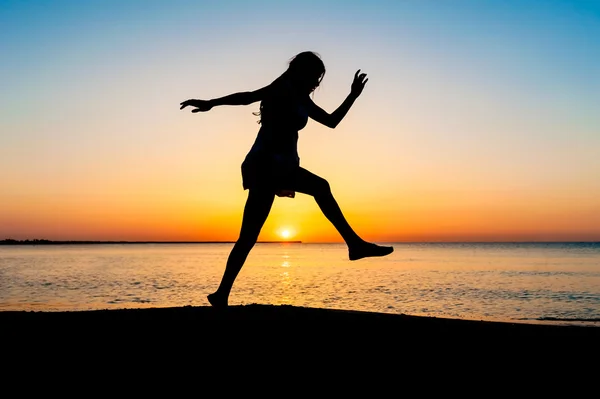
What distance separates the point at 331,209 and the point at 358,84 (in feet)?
4.16

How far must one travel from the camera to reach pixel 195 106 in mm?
5188

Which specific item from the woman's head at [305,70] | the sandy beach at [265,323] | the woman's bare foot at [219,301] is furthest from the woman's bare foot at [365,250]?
the woman's head at [305,70]

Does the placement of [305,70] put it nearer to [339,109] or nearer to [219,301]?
[339,109]

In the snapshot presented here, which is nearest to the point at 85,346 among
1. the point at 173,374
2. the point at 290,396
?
the point at 173,374

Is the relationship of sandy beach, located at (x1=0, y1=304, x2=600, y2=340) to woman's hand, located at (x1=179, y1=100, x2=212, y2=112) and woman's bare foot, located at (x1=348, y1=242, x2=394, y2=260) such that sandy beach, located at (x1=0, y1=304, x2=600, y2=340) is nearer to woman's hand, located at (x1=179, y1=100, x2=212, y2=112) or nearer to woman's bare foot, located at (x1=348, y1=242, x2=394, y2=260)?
woman's bare foot, located at (x1=348, y1=242, x2=394, y2=260)

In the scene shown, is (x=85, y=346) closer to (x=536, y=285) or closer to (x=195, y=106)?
(x=195, y=106)

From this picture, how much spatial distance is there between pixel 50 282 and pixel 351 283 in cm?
1667

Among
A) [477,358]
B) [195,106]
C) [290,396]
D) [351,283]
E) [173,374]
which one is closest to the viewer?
[290,396]

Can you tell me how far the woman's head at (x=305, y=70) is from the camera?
5391 mm

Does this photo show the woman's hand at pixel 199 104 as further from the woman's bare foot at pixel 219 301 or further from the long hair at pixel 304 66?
the woman's bare foot at pixel 219 301

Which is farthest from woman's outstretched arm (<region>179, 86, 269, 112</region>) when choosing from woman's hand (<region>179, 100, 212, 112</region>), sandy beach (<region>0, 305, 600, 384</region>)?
sandy beach (<region>0, 305, 600, 384</region>)

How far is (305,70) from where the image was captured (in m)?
5.39

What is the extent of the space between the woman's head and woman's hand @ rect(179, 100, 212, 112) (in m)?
0.85

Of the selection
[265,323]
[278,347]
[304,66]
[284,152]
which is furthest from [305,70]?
[278,347]
